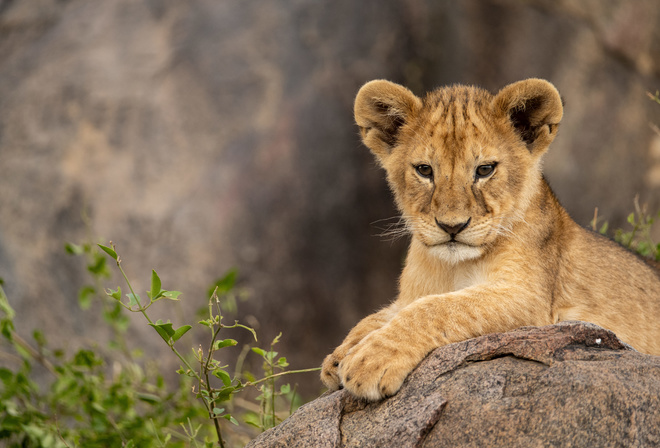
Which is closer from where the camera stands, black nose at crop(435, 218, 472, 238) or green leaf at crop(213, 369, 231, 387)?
green leaf at crop(213, 369, 231, 387)

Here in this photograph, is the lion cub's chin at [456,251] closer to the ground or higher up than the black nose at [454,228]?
closer to the ground

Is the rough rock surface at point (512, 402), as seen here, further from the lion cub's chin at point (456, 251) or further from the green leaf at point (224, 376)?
the lion cub's chin at point (456, 251)

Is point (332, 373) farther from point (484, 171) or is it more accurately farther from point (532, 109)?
point (532, 109)

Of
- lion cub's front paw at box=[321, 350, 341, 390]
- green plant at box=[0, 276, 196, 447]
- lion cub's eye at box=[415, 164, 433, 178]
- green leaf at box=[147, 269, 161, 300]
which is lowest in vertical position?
green plant at box=[0, 276, 196, 447]

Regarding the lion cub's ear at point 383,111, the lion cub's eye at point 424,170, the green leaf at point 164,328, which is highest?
the lion cub's ear at point 383,111

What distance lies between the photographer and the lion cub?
3.30 m

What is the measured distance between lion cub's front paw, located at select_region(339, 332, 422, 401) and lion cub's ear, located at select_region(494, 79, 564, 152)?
1.35m

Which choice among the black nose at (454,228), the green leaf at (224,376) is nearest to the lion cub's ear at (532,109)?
the black nose at (454,228)

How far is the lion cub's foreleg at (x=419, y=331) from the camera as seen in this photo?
284 cm

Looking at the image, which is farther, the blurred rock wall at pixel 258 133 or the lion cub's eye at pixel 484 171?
the blurred rock wall at pixel 258 133

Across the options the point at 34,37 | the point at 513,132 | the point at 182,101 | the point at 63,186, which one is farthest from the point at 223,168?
the point at 513,132

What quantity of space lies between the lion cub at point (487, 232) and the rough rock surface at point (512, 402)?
27 centimetres

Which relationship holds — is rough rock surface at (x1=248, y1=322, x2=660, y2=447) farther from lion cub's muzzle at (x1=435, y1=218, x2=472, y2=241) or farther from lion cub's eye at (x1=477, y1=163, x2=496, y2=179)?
lion cub's eye at (x1=477, y1=163, x2=496, y2=179)

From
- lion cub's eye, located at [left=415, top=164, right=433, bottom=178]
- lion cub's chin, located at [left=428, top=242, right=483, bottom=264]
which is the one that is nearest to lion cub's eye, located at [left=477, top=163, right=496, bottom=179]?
lion cub's eye, located at [left=415, top=164, right=433, bottom=178]
